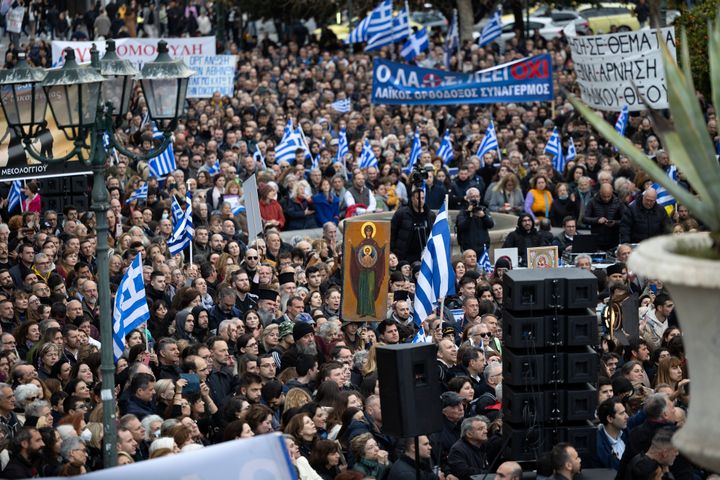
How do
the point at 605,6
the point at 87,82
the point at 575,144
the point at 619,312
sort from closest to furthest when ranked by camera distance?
the point at 87,82 < the point at 619,312 < the point at 575,144 < the point at 605,6

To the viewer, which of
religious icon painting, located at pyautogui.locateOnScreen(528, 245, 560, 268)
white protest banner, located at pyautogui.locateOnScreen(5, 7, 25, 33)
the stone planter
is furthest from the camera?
white protest banner, located at pyautogui.locateOnScreen(5, 7, 25, 33)

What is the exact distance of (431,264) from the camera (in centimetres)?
1403

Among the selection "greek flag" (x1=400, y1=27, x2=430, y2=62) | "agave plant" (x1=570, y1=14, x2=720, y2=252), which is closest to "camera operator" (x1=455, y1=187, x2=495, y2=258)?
"agave plant" (x1=570, y1=14, x2=720, y2=252)

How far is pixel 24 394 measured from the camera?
10547 mm

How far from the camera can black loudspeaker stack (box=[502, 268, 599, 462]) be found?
10.0 m

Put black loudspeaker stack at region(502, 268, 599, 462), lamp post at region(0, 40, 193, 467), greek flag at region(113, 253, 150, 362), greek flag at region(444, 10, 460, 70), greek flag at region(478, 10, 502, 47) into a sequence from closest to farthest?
lamp post at region(0, 40, 193, 467), black loudspeaker stack at region(502, 268, 599, 462), greek flag at region(113, 253, 150, 362), greek flag at region(444, 10, 460, 70), greek flag at region(478, 10, 502, 47)

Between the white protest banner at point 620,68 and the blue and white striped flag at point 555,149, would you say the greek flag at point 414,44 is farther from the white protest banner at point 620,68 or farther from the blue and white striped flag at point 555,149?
the blue and white striped flag at point 555,149

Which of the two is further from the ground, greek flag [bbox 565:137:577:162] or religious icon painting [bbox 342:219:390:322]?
greek flag [bbox 565:137:577:162]

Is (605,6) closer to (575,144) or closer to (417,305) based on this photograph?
(575,144)

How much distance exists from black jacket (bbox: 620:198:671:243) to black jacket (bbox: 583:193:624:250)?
0.32 metres

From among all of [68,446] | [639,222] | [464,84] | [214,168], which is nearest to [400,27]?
[464,84]

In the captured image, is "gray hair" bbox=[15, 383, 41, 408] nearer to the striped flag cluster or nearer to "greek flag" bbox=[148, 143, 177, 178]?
"greek flag" bbox=[148, 143, 177, 178]

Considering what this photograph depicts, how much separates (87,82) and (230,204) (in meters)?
11.3

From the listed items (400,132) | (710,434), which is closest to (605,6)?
(400,132)
